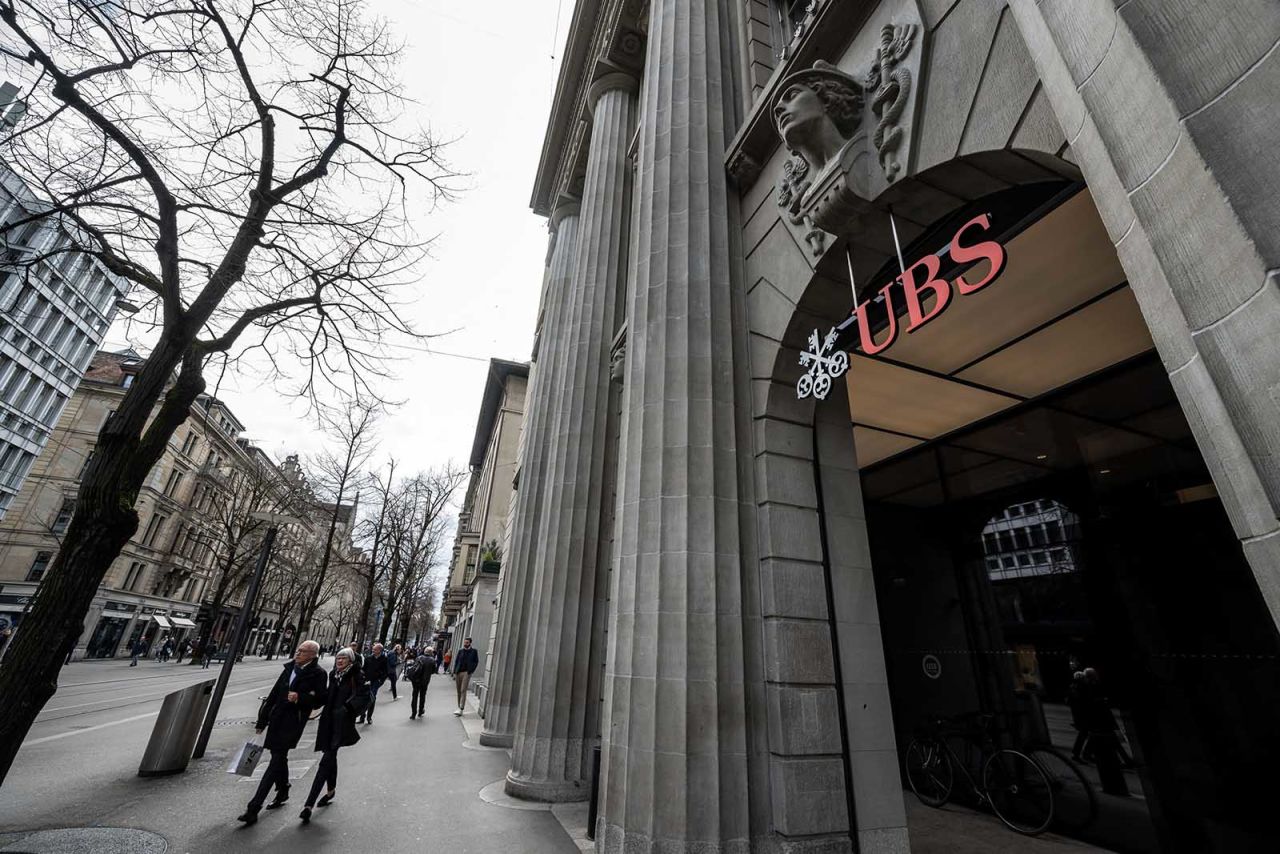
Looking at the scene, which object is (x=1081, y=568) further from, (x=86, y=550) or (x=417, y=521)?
(x=417, y=521)

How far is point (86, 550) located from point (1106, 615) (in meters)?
11.5

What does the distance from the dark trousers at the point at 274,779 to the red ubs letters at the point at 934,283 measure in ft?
27.0

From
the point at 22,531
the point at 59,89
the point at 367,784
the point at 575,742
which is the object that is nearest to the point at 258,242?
the point at 59,89

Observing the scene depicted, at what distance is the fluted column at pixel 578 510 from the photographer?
8484 millimetres

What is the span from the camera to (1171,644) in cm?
570

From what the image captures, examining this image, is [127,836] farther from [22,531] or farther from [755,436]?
[22,531]

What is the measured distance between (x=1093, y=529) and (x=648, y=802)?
20.9 ft

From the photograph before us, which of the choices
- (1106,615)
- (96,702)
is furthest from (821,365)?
(96,702)

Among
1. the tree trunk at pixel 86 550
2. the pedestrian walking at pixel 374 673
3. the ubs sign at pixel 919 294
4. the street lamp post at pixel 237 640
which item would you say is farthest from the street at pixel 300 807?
the ubs sign at pixel 919 294

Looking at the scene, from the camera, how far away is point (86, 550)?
5.66 meters

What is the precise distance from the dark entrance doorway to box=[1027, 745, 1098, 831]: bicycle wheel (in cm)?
7

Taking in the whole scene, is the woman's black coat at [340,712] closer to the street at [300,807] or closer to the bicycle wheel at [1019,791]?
the street at [300,807]

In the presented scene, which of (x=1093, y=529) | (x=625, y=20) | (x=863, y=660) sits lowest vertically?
(x=863, y=660)

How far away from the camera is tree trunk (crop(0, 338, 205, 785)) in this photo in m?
5.14
